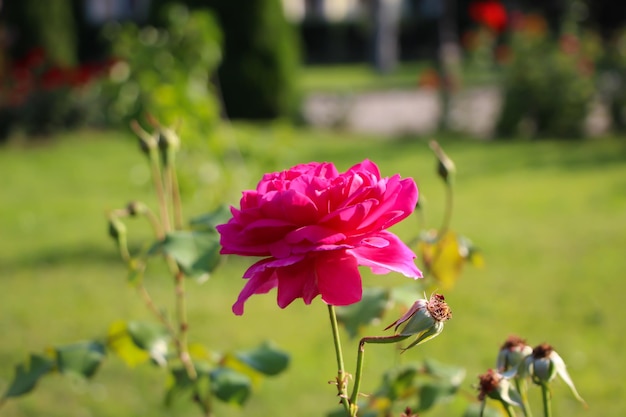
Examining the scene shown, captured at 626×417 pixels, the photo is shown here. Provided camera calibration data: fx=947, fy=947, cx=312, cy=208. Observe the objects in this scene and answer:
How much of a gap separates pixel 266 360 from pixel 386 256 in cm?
63

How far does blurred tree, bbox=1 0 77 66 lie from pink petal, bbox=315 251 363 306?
1174 centimetres

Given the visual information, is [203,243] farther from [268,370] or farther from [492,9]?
[492,9]

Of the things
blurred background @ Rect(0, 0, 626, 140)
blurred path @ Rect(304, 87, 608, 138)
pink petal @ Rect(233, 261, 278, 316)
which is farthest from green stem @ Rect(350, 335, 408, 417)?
blurred path @ Rect(304, 87, 608, 138)

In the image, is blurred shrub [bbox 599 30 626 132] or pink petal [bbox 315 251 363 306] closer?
pink petal [bbox 315 251 363 306]

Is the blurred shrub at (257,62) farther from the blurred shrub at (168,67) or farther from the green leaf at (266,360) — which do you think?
the green leaf at (266,360)

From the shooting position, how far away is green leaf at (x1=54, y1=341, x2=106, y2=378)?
1407mm

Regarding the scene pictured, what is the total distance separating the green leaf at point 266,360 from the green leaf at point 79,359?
0.22m

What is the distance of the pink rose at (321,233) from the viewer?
32.2 inches

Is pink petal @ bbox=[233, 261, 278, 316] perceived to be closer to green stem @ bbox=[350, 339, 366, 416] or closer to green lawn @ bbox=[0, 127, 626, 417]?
green stem @ bbox=[350, 339, 366, 416]

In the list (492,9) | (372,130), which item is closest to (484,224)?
(492,9)

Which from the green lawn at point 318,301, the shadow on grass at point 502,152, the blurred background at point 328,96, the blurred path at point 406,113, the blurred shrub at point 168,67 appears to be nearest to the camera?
the green lawn at point 318,301

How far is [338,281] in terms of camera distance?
0.85 metres

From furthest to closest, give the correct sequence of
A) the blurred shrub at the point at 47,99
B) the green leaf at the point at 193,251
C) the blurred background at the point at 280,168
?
1. the blurred shrub at the point at 47,99
2. the blurred background at the point at 280,168
3. the green leaf at the point at 193,251

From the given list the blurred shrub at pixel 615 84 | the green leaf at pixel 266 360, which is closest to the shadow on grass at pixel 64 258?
the green leaf at pixel 266 360
